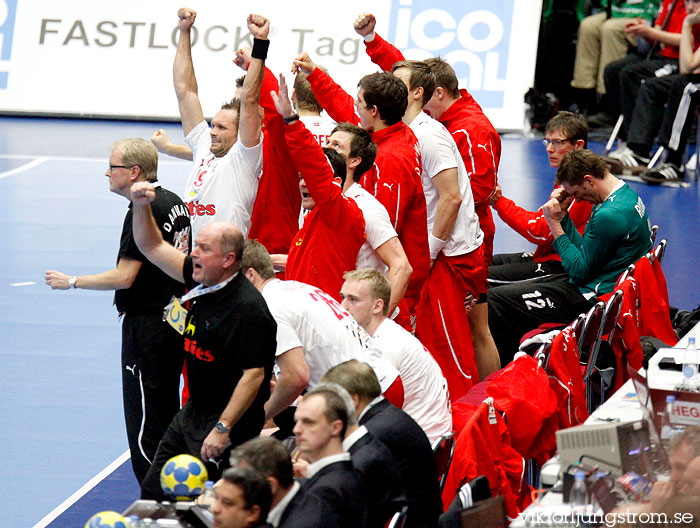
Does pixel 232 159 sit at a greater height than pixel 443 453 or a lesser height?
greater

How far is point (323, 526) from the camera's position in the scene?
11.1 feet

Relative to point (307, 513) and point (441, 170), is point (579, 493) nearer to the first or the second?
point (307, 513)

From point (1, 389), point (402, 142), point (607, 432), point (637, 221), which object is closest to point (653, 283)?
point (637, 221)

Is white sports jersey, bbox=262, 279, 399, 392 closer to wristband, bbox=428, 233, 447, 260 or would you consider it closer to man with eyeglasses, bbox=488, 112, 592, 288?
wristband, bbox=428, 233, 447, 260

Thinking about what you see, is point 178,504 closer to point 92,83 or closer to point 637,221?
point 637,221

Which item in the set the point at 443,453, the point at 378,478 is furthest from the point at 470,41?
the point at 378,478

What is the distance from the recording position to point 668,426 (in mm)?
4215

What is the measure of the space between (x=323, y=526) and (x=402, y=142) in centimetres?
302

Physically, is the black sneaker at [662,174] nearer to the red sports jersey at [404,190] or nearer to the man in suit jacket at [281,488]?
the red sports jersey at [404,190]

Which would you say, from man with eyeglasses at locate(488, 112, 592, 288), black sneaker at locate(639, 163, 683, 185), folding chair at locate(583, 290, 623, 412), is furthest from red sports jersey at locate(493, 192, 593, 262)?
black sneaker at locate(639, 163, 683, 185)

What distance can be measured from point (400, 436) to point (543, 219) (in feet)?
12.4

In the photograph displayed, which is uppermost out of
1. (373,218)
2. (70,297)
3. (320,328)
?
(373,218)

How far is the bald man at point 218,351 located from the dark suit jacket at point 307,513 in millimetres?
866

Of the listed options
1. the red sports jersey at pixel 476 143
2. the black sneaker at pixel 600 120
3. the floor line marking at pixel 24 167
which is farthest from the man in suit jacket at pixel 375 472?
the black sneaker at pixel 600 120
